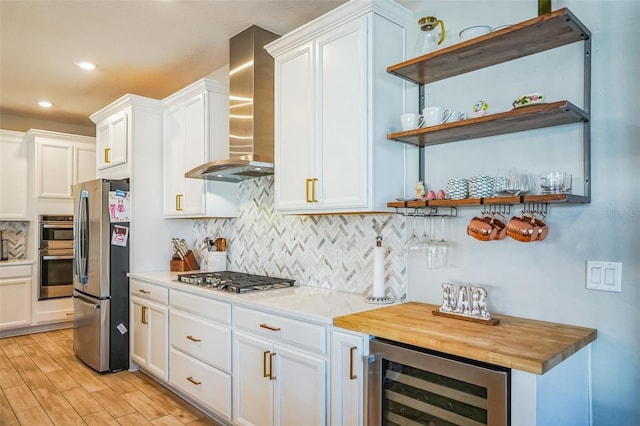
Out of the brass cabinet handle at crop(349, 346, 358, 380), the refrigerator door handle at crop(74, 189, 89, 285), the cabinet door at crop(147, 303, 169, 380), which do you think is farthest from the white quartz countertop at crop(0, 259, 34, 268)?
the brass cabinet handle at crop(349, 346, 358, 380)

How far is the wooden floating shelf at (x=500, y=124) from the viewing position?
1.63 meters

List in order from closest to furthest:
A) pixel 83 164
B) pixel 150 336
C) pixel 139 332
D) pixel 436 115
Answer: pixel 436 115 < pixel 150 336 < pixel 139 332 < pixel 83 164

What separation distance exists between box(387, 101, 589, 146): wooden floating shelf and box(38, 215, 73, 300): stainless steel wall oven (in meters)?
4.60

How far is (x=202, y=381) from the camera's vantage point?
2.80 metres

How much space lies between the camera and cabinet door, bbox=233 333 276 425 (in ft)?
7.46

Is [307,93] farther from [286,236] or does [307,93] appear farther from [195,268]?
[195,268]

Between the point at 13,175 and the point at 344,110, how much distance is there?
4.69m

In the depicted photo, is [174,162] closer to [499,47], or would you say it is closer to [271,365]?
[271,365]

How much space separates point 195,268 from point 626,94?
11.3 feet

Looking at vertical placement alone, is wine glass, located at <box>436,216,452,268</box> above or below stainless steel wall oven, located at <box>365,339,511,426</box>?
above

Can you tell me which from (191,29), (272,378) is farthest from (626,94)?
(191,29)

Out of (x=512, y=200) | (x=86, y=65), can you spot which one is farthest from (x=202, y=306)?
(x=86, y=65)

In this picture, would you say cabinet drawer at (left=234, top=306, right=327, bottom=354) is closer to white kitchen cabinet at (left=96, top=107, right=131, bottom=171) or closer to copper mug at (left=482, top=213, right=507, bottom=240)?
copper mug at (left=482, top=213, right=507, bottom=240)

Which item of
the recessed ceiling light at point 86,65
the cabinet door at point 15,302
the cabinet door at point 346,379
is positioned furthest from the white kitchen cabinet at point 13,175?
the cabinet door at point 346,379
